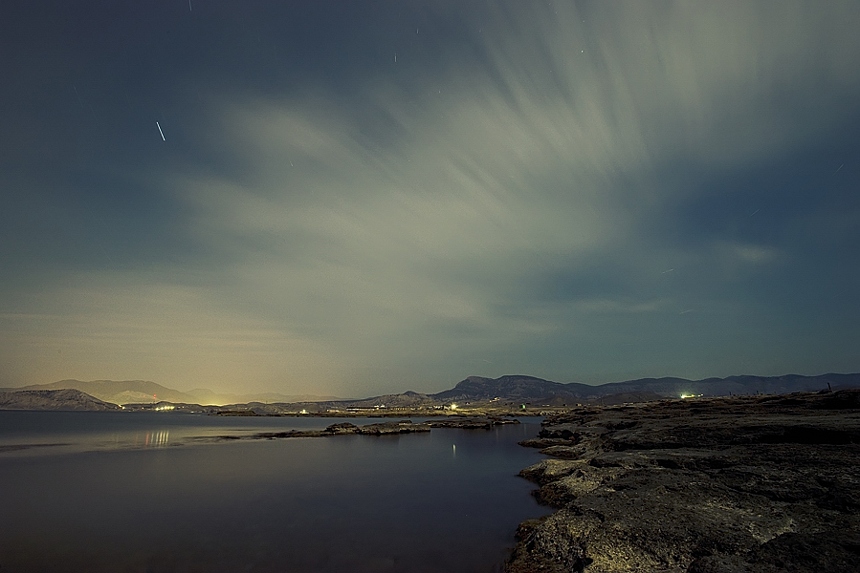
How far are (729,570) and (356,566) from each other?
16981 millimetres

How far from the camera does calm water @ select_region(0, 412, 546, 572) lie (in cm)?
2242

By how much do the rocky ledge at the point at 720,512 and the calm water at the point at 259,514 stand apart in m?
4.89

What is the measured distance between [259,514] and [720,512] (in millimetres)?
31514

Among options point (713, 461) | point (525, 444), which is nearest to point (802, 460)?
point (713, 461)

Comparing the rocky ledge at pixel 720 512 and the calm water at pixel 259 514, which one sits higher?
the rocky ledge at pixel 720 512

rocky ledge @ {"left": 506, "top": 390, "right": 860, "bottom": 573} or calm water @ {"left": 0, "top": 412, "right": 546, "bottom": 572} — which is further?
calm water @ {"left": 0, "top": 412, "right": 546, "bottom": 572}

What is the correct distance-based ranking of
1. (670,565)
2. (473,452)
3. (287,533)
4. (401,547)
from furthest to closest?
(473,452), (287,533), (401,547), (670,565)

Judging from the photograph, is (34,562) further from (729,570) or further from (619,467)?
(619,467)

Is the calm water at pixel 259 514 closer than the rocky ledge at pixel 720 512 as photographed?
No

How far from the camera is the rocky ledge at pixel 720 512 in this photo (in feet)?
53.7

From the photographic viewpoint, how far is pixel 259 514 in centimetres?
3195

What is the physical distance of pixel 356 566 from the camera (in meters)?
21.3

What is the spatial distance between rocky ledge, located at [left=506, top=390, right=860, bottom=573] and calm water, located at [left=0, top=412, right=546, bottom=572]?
4892 millimetres

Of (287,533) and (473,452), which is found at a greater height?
(287,533)
